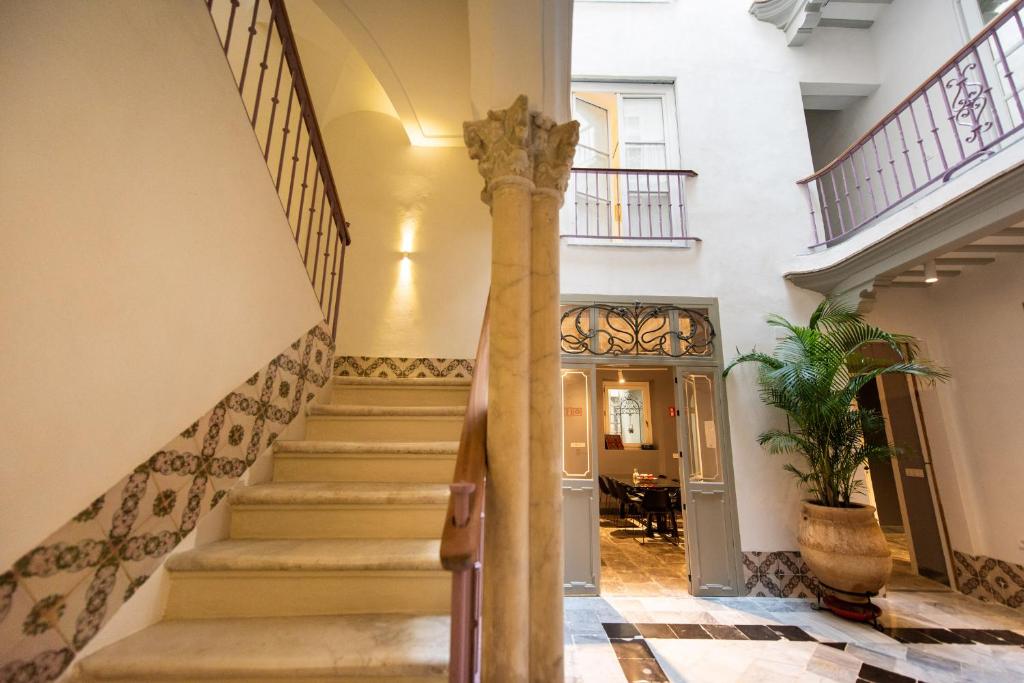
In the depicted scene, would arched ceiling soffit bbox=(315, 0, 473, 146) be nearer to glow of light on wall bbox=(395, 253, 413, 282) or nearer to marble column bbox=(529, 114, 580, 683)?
glow of light on wall bbox=(395, 253, 413, 282)

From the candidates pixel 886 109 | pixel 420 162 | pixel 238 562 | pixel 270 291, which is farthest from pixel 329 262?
pixel 886 109

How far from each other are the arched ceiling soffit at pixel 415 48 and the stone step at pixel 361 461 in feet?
9.26

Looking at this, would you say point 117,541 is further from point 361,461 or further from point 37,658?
point 361,461

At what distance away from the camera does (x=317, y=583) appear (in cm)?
149

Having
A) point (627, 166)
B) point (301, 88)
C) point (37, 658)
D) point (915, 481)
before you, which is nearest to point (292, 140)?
point (301, 88)

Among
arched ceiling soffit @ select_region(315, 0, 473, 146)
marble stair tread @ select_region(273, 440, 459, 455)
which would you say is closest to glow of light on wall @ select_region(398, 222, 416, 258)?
arched ceiling soffit @ select_region(315, 0, 473, 146)

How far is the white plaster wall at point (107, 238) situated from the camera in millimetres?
999

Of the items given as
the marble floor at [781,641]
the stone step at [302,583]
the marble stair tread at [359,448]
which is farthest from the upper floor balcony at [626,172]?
the stone step at [302,583]

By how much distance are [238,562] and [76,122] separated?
147 centimetres

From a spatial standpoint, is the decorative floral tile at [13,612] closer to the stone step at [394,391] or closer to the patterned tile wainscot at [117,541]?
the patterned tile wainscot at [117,541]

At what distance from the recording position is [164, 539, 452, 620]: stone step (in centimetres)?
146

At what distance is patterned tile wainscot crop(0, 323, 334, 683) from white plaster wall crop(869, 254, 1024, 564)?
586 centimetres

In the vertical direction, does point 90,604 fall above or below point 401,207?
below

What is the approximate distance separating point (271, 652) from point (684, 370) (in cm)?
404
